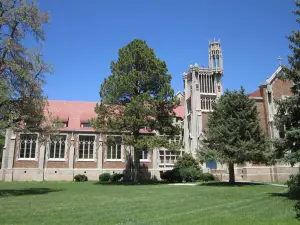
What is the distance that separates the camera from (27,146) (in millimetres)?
38000

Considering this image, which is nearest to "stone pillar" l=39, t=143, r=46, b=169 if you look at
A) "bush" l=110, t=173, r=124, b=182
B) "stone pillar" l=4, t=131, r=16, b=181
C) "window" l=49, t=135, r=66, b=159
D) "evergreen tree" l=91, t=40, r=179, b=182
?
"window" l=49, t=135, r=66, b=159

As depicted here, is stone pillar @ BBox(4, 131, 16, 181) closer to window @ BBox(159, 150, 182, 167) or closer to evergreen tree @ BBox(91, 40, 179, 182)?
evergreen tree @ BBox(91, 40, 179, 182)

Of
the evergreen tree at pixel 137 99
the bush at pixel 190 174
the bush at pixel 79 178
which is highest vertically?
the evergreen tree at pixel 137 99

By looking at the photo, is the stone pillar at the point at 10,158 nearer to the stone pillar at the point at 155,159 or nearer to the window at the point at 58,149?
the window at the point at 58,149

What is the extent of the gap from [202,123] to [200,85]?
7990 millimetres

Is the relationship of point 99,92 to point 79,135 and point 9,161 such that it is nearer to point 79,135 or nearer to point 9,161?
point 79,135

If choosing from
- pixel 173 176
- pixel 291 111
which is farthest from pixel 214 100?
pixel 291 111

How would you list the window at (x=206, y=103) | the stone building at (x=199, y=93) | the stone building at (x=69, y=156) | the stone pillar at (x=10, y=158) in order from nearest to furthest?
the stone pillar at (x=10, y=158), the stone building at (x=69, y=156), the stone building at (x=199, y=93), the window at (x=206, y=103)

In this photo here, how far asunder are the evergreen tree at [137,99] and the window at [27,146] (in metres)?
13.9

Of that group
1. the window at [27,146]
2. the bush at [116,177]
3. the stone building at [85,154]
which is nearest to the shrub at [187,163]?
the stone building at [85,154]

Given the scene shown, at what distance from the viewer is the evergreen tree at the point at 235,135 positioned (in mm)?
23230

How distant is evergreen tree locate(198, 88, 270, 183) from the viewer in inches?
915

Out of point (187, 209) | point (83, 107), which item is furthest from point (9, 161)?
point (187, 209)

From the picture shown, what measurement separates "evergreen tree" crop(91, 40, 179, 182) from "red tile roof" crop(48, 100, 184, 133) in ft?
40.0
